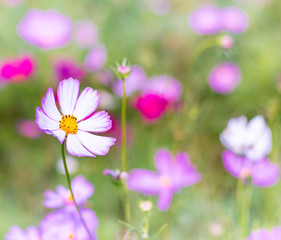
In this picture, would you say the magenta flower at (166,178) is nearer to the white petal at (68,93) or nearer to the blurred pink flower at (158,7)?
the white petal at (68,93)

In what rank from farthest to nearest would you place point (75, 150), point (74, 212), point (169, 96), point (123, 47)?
point (123, 47), point (169, 96), point (74, 212), point (75, 150)

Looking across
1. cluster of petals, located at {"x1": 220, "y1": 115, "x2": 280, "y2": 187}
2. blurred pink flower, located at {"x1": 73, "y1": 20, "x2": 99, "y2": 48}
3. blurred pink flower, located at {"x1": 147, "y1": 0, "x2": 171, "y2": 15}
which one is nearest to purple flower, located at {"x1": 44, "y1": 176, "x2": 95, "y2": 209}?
cluster of petals, located at {"x1": 220, "y1": 115, "x2": 280, "y2": 187}

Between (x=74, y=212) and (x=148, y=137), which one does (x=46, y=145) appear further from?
(x=74, y=212)

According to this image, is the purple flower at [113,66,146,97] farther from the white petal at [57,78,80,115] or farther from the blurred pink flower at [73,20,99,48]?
the white petal at [57,78,80,115]

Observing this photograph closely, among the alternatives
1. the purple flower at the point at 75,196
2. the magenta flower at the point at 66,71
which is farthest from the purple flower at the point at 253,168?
the magenta flower at the point at 66,71

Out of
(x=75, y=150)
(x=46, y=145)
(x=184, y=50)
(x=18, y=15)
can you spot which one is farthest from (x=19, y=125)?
(x=75, y=150)

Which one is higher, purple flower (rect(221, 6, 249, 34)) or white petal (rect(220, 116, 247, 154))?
purple flower (rect(221, 6, 249, 34))

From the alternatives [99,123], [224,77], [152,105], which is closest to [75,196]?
[99,123]

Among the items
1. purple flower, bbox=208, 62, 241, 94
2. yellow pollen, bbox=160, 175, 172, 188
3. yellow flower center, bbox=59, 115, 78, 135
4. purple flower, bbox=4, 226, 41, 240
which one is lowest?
yellow pollen, bbox=160, 175, 172, 188
